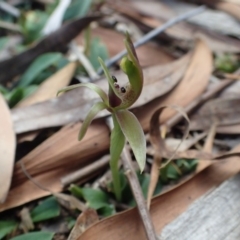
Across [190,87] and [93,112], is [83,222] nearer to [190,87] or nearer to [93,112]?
[93,112]

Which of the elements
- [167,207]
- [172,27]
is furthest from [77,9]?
[167,207]

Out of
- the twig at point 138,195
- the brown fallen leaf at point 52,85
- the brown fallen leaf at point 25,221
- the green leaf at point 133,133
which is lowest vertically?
the brown fallen leaf at point 25,221

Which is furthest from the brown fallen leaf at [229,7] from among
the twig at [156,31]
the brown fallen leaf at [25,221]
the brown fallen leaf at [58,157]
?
the brown fallen leaf at [25,221]

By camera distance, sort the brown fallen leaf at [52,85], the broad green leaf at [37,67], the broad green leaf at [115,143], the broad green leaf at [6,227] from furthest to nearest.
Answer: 1. the broad green leaf at [37,67]
2. the brown fallen leaf at [52,85]
3. the broad green leaf at [6,227]
4. the broad green leaf at [115,143]

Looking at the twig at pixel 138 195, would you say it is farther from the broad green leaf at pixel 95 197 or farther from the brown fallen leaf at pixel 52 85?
the brown fallen leaf at pixel 52 85

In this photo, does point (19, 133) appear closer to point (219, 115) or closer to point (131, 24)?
point (219, 115)

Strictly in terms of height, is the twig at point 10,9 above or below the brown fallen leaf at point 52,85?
above
